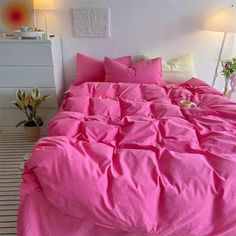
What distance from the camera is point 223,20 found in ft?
8.15

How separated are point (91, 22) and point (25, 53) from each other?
825 millimetres

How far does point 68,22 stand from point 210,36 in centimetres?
163

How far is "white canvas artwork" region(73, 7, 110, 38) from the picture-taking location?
8.66 ft

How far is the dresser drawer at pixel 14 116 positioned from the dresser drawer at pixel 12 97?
55mm

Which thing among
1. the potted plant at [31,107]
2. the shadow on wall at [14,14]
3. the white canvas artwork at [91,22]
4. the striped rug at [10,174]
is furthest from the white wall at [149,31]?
the striped rug at [10,174]

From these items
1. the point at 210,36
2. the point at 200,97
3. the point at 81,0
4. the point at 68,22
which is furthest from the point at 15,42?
the point at 210,36

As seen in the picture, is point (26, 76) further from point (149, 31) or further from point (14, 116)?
point (149, 31)

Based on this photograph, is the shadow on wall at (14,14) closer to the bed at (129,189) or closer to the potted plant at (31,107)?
the potted plant at (31,107)

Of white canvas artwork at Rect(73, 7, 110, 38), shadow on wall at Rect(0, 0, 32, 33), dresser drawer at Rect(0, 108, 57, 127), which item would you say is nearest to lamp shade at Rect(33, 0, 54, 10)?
shadow on wall at Rect(0, 0, 32, 33)

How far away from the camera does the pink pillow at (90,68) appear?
9.01ft

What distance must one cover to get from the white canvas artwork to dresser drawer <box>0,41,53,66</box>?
58 cm

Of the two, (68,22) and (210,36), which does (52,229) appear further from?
(210,36)

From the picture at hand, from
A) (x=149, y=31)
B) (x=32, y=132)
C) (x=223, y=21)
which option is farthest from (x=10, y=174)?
(x=223, y=21)

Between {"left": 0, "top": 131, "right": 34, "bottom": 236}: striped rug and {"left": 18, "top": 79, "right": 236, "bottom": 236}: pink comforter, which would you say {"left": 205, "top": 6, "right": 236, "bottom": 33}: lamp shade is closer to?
{"left": 18, "top": 79, "right": 236, "bottom": 236}: pink comforter
